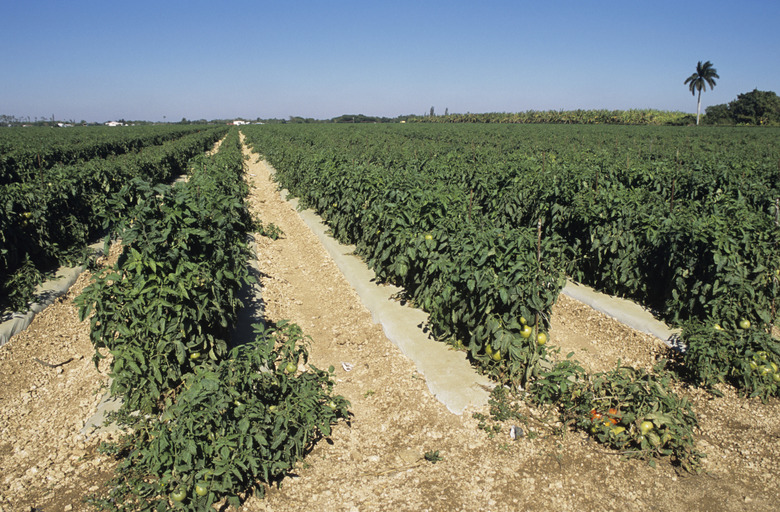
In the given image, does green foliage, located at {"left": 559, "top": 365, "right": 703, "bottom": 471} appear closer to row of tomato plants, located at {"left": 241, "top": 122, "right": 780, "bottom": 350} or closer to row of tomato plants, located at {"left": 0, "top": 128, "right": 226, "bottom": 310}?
row of tomato plants, located at {"left": 241, "top": 122, "right": 780, "bottom": 350}

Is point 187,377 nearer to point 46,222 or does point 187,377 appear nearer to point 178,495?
point 178,495

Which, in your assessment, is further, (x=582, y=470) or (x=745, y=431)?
(x=745, y=431)

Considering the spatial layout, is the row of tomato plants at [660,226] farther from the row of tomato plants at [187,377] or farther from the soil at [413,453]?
the row of tomato plants at [187,377]

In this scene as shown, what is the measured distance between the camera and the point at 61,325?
654cm

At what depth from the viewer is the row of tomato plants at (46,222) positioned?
6805mm

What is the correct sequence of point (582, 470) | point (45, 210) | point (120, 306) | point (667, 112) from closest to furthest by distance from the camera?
point (582, 470) < point (120, 306) < point (45, 210) < point (667, 112)

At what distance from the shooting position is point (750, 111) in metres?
62.8

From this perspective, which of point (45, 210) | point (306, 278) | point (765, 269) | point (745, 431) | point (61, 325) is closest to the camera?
point (745, 431)

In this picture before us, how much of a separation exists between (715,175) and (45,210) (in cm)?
1227

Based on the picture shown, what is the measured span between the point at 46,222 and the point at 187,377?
19.8 ft

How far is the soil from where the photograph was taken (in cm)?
348

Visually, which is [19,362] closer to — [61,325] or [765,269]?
[61,325]

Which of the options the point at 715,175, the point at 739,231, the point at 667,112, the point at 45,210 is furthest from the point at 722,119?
the point at 45,210

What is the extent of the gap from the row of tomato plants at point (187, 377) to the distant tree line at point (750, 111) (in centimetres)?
7399
